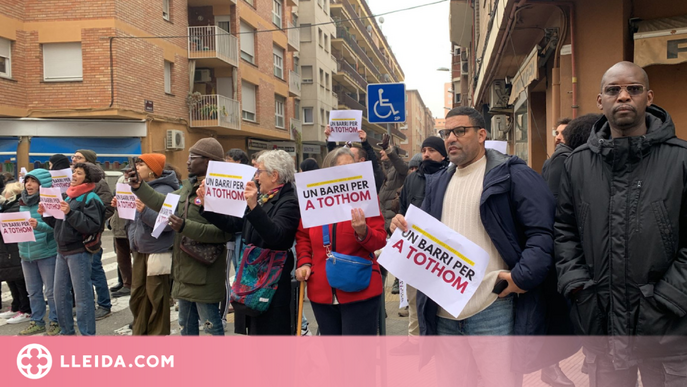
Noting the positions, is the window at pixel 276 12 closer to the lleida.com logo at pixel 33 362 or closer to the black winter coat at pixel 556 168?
the lleida.com logo at pixel 33 362

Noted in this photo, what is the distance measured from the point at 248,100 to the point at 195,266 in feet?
81.2

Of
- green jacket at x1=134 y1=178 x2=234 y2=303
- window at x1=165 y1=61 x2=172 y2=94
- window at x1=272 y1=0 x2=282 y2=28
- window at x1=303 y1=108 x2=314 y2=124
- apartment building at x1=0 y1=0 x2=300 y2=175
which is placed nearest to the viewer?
green jacket at x1=134 y1=178 x2=234 y2=303

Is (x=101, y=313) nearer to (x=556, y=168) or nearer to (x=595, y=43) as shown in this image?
(x=556, y=168)

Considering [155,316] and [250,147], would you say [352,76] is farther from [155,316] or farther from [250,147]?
[155,316]

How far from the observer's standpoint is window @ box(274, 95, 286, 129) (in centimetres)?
3308

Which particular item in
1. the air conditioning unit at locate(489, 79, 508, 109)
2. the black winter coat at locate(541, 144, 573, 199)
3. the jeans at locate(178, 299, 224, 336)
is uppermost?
the air conditioning unit at locate(489, 79, 508, 109)

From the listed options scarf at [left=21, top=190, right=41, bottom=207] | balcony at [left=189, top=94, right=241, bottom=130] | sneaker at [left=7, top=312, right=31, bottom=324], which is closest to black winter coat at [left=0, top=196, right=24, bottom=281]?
sneaker at [left=7, top=312, right=31, bottom=324]

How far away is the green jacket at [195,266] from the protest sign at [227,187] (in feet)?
1.00

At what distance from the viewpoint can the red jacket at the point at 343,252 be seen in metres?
3.62

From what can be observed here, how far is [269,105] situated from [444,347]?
2885 centimetres

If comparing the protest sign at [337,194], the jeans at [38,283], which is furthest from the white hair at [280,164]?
the jeans at [38,283]

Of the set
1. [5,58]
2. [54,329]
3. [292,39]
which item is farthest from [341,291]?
[292,39]

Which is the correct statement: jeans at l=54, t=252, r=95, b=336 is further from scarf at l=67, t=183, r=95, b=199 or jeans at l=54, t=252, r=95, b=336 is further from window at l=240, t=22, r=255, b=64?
window at l=240, t=22, r=255, b=64

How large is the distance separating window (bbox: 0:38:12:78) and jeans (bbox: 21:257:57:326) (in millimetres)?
15171
